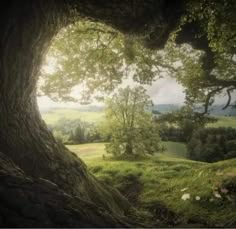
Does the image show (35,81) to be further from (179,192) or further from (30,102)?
(179,192)

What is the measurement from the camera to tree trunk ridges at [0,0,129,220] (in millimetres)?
5668

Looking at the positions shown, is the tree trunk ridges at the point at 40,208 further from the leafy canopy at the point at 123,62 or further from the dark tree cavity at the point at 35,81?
the leafy canopy at the point at 123,62

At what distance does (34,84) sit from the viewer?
22.9 feet

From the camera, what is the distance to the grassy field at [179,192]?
371 inches

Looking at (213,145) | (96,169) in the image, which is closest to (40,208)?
(96,169)

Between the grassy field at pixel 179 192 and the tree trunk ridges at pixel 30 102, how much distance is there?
2178 mm

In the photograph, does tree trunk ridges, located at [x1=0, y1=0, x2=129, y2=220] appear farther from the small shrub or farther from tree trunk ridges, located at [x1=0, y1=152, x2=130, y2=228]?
the small shrub

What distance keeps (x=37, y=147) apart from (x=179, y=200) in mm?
7120

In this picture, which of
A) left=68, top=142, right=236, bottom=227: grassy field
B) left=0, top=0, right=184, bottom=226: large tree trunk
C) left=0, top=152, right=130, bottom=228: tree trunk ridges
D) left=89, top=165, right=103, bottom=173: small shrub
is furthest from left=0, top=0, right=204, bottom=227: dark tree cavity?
left=89, top=165, right=103, bottom=173: small shrub

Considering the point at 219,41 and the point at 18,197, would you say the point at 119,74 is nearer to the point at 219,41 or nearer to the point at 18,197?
the point at 219,41

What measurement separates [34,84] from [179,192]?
324 inches

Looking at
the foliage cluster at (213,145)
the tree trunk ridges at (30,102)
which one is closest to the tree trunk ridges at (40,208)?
the tree trunk ridges at (30,102)

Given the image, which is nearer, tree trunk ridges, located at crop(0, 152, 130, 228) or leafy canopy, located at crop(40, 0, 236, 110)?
tree trunk ridges, located at crop(0, 152, 130, 228)

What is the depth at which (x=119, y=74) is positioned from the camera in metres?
16.3
